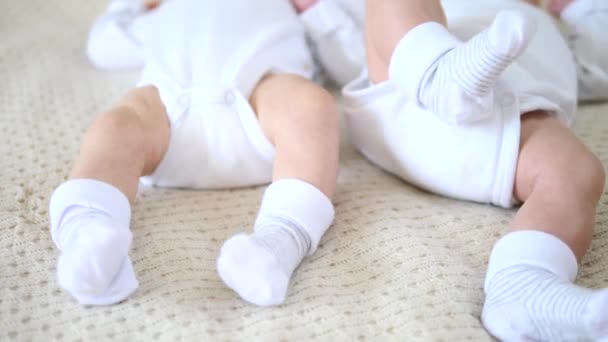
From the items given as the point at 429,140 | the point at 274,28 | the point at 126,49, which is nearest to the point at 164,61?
the point at 274,28

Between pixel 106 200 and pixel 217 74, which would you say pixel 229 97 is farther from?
pixel 106 200

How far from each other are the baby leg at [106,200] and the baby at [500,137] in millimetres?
279

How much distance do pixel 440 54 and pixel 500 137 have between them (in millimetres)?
119

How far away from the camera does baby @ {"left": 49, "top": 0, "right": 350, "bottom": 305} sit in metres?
0.65

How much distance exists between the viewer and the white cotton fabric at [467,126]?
30.4 inches

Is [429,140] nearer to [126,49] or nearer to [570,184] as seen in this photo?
[570,184]

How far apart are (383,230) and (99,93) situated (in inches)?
→ 24.5

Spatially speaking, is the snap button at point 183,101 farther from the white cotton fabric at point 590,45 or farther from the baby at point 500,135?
the white cotton fabric at point 590,45

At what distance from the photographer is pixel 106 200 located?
711 millimetres

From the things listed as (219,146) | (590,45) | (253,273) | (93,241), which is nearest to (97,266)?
(93,241)

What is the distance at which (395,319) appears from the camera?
64cm

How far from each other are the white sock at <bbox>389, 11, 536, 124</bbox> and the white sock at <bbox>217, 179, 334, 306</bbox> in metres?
0.16

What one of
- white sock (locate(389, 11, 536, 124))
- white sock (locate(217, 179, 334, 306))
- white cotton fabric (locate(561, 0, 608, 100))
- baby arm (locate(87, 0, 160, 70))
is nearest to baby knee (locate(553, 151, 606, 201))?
white sock (locate(389, 11, 536, 124))

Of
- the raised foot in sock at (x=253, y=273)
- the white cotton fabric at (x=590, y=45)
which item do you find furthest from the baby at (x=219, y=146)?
the white cotton fabric at (x=590, y=45)
